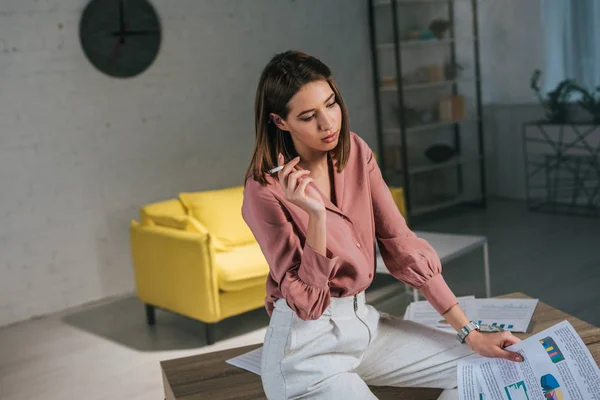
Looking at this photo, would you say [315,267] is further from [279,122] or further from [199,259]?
[199,259]

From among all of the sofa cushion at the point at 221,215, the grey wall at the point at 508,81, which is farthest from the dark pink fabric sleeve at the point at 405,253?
the grey wall at the point at 508,81

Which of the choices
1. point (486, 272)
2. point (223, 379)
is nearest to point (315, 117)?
point (223, 379)

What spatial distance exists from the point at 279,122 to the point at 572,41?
4941 mm

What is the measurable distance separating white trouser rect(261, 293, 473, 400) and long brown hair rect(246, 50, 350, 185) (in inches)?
11.7

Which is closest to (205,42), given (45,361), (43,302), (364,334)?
(43,302)

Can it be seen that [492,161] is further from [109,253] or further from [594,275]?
[109,253]

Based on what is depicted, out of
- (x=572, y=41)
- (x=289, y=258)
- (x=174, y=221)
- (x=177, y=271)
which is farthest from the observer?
(x=572, y=41)

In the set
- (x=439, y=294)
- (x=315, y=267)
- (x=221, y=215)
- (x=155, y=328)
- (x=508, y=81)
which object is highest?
(x=508, y=81)

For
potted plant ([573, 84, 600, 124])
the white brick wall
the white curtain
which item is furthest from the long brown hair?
the white curtain

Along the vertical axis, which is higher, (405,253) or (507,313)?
(405,253)

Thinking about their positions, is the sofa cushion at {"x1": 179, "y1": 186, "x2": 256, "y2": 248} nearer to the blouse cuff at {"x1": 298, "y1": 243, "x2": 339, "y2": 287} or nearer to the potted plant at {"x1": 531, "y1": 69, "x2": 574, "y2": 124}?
the blouse cuff at {"x1": 298, "y1": 243, "x2": 339, "y2": 287}

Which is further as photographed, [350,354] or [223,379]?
[223,379]

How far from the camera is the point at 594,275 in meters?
4.30

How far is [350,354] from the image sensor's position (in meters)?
1.64
